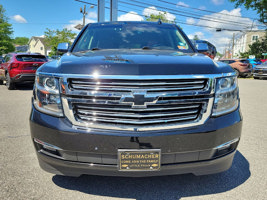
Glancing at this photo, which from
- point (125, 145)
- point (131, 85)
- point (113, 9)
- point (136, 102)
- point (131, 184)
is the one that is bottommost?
point (131, 184)

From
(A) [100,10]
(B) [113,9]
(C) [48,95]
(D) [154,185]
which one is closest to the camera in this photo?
(C) [48,95]

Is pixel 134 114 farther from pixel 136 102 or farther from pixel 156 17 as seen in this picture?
pixel 156 17

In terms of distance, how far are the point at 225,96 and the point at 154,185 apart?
1.13 metres

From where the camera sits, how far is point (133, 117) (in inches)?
74.4

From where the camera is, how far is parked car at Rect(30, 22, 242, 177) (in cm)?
187

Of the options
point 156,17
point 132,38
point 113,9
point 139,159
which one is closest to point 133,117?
point 139,159

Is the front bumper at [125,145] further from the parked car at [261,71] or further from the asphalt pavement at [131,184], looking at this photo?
the parked car at [261,71]

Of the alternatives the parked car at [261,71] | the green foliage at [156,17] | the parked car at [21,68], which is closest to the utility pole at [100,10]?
the parked car at [21,68]

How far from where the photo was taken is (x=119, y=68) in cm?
190

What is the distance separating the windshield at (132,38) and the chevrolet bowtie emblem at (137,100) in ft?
4.60

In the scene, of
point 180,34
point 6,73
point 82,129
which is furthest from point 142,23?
point 6,73

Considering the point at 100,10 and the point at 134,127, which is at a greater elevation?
the point at 100,10

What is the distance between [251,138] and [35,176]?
341 centimetres

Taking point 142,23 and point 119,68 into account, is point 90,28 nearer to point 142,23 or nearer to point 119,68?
point 142,23
